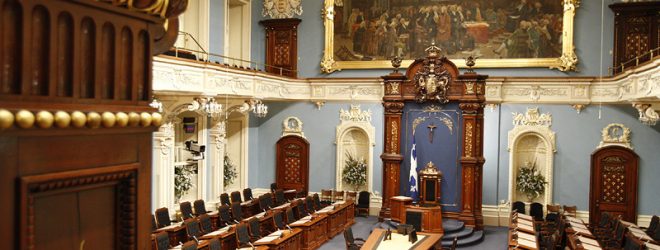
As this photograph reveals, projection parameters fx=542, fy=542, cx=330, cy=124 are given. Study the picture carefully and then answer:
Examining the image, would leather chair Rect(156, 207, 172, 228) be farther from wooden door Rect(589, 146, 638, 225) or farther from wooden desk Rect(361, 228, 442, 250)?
wooden door Rect(589, 146, 638, 225)

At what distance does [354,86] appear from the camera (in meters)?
19.3

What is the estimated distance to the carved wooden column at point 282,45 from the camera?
65.9 feet

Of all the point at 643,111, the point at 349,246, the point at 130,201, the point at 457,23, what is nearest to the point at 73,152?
the point at 130,201

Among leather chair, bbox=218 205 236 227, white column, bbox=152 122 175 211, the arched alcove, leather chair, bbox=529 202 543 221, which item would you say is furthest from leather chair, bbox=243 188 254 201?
leather chair, bbox=529 202 543 221

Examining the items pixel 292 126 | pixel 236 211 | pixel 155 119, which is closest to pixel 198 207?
pixel 236 211

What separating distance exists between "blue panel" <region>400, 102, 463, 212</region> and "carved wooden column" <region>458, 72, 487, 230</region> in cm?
24

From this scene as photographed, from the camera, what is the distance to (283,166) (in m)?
20.2

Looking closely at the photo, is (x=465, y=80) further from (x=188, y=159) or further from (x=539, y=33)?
(x=188, y=159)

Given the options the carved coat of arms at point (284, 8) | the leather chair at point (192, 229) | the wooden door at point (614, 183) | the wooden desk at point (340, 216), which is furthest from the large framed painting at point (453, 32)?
the leather chair at point (192, 229)

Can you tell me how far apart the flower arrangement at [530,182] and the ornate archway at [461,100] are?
204cm

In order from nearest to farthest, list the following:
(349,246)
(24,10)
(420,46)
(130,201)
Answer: (24,10), (130,201), (349,246), (420,46)

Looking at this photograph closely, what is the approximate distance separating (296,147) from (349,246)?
8864 millimetres

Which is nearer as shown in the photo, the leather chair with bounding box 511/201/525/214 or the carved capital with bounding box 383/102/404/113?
the carved capital with bounding box 383/102/404/113

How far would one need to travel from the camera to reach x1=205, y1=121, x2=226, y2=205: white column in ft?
57.4
